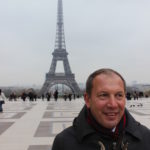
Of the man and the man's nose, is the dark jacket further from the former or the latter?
the man's nose

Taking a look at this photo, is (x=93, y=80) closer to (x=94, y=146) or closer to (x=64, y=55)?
(x=94, y=146)

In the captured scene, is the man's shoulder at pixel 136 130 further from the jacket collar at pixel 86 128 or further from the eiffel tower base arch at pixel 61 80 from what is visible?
the eiffel tower base arch at pixel 61 80

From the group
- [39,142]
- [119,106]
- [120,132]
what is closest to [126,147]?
[120,132]

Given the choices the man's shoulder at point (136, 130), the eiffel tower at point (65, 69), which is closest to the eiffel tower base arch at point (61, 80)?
the eiffel tower at point (65, 69)

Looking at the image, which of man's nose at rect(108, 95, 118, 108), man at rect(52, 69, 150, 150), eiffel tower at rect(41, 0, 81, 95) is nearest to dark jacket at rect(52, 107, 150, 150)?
man at rect(52, 69, 150, 150)

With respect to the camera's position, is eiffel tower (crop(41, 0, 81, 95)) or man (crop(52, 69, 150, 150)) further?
eiffel tower (crop(41, 0, 81, 95))

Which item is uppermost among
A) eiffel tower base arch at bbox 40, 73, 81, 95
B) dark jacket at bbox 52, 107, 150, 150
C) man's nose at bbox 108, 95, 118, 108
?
eiffel tower base arch at bbox 40, 73, 81, 95

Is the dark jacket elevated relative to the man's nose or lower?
lower
